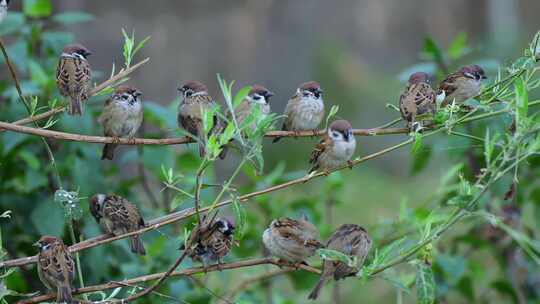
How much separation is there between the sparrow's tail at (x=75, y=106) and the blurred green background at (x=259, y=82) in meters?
0.93

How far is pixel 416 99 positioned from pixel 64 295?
4.99 ft

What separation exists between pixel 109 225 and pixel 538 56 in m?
2.12

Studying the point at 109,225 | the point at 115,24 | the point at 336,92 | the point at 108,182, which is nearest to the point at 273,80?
the point at 336,92

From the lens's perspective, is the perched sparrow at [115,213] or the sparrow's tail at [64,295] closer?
the sparrow's tail at [64,295]

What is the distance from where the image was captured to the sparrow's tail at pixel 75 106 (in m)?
3.65

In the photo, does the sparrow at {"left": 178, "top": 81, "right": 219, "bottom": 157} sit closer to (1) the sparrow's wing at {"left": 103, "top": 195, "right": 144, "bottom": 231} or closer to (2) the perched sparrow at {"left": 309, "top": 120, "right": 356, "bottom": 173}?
(1) the sparrow's wing at {"left": 103, "top": 195, "right": 144, "bottom": 231}

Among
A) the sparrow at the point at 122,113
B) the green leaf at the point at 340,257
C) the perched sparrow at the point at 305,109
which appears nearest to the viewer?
the green leaf at the point at 340,257

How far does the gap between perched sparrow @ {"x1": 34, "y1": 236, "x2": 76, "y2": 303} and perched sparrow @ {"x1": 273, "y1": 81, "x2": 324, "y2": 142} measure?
5.06 feet

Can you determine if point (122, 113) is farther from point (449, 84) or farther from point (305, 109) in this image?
point (449, 84)

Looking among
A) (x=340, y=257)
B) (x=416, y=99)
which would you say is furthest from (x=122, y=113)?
(x=340, y=257)

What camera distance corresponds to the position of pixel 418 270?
287 cm

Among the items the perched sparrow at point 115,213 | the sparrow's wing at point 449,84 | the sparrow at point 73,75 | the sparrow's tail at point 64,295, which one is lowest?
the sparrow's tail at point 64,295

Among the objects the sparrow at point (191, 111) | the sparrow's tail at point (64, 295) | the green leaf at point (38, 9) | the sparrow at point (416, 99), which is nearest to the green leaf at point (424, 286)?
the sparrow at point (416, 99)

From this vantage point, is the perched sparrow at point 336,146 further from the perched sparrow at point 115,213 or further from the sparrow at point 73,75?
the sparrow at point 73,75
